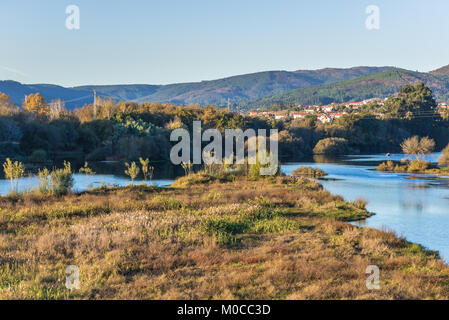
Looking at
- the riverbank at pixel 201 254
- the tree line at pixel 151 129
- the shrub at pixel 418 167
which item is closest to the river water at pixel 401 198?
the riverbank at pixel 201 254

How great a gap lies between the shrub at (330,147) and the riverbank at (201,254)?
59.1m

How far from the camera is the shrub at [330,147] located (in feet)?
246

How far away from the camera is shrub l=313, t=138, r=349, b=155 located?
74.9 m

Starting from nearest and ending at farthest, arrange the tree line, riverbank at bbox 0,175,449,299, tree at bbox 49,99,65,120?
riverbank at bbox 0,175,449,299, the tree line, tree at bbox 49,99,65,120

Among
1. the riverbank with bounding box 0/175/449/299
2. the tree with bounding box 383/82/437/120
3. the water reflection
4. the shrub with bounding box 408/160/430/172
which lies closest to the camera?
the riverbank with bounding box 0/175/449/299

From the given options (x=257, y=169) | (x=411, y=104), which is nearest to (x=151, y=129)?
(x=257, y=169)

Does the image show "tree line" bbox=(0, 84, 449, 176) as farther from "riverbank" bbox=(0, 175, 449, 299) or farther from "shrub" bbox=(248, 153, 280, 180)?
"riverbank" bbox=(0, 175, 449, 299)

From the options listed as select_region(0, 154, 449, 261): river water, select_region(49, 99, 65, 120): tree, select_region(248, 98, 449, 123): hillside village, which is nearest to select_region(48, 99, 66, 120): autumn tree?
select_region(49, 99, 65, 120): tree

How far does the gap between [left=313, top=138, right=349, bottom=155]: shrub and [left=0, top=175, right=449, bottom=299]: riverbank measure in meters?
59.1

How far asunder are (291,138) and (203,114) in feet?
69.1

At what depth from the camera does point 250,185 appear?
25.4 meters

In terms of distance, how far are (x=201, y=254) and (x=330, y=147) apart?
68.4 meters

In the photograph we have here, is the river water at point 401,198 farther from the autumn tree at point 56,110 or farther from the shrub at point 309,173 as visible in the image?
the autumn tree at point 56,110
